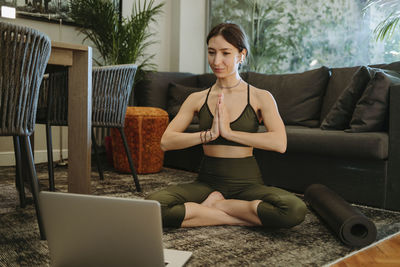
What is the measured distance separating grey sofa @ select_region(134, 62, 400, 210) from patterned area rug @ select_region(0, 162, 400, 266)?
20cm

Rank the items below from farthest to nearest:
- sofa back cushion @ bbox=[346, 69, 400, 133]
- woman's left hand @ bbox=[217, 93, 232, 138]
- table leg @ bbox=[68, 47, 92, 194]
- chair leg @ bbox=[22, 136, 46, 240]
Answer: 1. sofa back cushion @ bbox=[346, 69, 400, 133]
2. table leg @ bbox=[68, 47, 92, 194]
3. woman's left hand @ bbox=[217, 93, 232, 138]
4. chair leg @ bbox=[22, 136, 46, 240]

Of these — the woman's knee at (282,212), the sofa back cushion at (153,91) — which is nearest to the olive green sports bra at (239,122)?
the woman's knee at (282,212)

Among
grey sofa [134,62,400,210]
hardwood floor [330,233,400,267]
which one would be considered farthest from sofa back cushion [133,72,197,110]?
hardwood floor [330,233,400,267]

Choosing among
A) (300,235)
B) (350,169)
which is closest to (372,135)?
(350,169)

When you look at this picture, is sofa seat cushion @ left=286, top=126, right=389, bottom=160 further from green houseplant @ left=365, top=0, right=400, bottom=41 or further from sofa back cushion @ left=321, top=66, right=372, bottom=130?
green houseplant @ left=365, top=0, right=400, bottom=41

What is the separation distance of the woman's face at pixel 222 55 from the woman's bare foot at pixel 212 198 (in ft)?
1.79

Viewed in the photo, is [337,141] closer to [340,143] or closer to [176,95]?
[340,143]

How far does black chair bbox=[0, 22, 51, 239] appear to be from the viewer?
1.49 meters

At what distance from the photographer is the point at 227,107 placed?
183cm

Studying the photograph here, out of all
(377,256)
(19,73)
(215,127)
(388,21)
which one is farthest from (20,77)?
(388,21)

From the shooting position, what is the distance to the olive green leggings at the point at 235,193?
1638mm

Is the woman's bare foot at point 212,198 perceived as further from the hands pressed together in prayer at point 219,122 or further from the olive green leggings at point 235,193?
the hands pressed together in prayer at point 219,122

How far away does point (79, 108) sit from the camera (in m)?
1.91

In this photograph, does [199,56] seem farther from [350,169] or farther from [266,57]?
[350,169]
